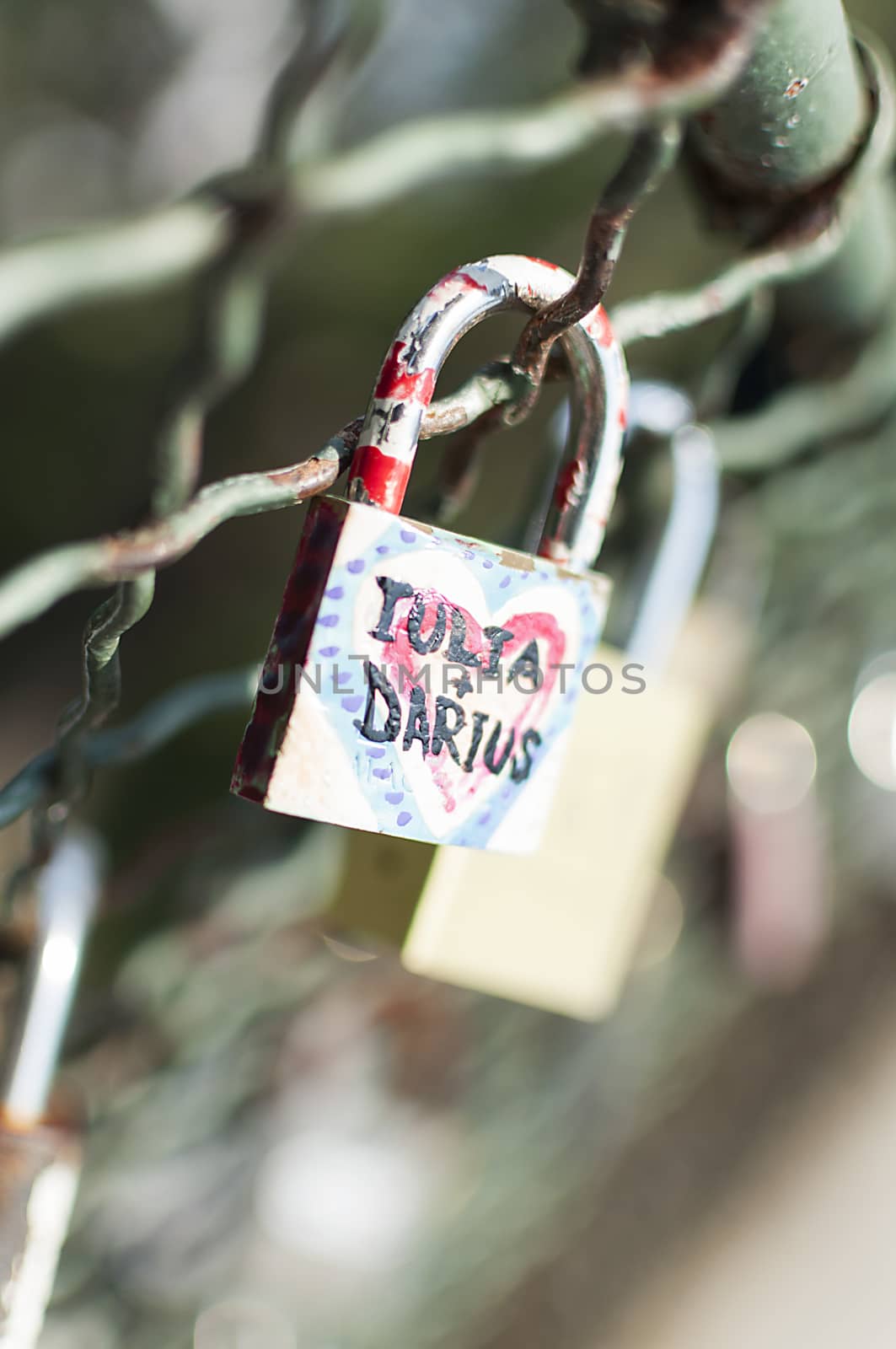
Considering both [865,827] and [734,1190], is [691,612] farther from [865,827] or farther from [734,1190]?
[734,1190]

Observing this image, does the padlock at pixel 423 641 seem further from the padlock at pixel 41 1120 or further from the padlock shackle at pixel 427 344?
the padlock at pixel 41 1120

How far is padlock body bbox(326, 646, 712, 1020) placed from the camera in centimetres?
59

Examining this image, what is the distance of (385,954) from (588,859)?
19 cm

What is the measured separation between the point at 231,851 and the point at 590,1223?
4.59ft

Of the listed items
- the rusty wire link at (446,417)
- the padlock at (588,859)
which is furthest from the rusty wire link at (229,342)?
the padlock at (588,859)

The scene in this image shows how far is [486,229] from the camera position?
7.15 feet

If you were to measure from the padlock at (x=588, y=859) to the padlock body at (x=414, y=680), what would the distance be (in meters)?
0.15

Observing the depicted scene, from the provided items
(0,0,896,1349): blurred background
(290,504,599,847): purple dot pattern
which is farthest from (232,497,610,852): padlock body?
(0,0,896,1349): blurred background

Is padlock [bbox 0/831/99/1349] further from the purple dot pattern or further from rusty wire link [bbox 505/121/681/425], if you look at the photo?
rusty wire link [bbox 505/121/681/425]

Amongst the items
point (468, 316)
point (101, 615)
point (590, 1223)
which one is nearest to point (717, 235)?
point (468, 316)

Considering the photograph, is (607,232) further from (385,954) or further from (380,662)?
(385,954)

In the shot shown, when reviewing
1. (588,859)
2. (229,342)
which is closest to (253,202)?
(229,342)

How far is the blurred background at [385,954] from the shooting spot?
73 cm

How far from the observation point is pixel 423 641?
39 centimetres
